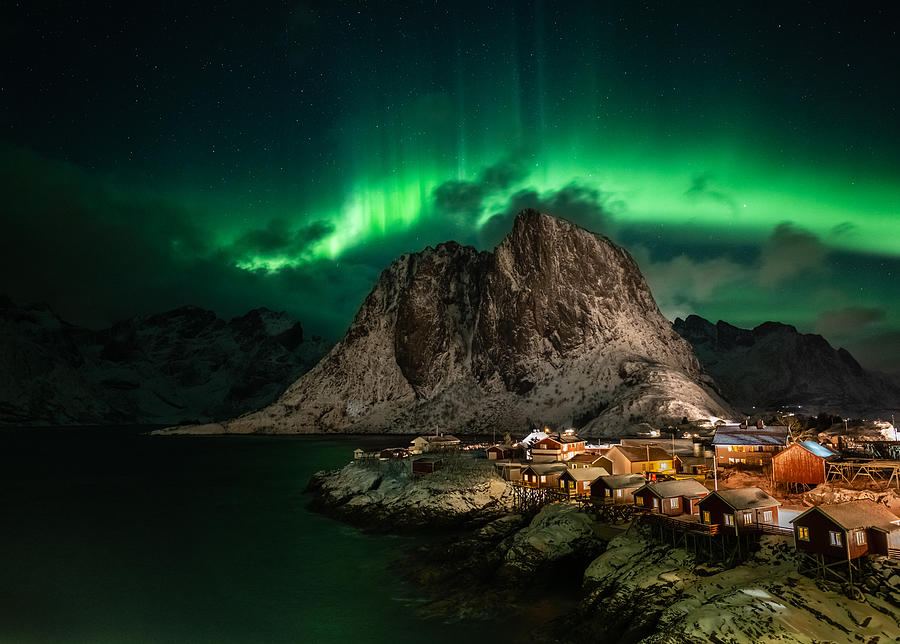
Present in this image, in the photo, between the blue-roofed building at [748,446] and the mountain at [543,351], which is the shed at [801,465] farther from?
the mountain at [543,351]

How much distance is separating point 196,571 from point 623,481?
3218 cm

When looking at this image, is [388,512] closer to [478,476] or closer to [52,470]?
[478,476]

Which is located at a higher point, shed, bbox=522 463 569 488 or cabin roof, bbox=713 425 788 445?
cabin roof, bbox=713 425 788 445

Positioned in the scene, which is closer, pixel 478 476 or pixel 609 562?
pixel 609 562

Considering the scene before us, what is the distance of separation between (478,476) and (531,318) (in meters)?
126

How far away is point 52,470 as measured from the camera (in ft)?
336

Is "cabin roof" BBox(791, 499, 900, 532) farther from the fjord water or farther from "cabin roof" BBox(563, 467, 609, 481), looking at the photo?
"cabin roof" BBox(563, 467, 609, 481)

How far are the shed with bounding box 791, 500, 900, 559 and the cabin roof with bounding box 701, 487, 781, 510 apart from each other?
3.40 meters

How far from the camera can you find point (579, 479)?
45.6 meters

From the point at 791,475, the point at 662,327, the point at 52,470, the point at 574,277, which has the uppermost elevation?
the point at 574,277

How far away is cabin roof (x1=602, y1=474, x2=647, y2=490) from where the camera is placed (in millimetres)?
40281

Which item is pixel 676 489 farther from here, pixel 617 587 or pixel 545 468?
pixel 545 468

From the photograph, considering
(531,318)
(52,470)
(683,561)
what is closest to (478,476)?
(683,561)

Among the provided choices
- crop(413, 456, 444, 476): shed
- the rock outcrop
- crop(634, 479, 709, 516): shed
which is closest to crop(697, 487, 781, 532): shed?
the rock outcrop
